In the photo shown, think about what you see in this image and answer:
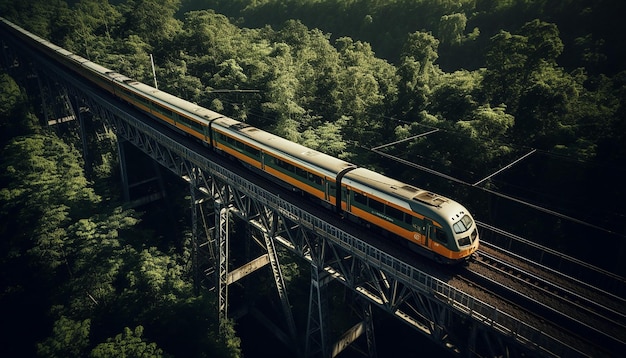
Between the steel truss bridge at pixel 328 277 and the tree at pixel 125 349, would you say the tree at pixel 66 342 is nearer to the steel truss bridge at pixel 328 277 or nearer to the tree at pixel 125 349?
the tree at pixel 125 349

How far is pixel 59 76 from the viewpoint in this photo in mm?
53875

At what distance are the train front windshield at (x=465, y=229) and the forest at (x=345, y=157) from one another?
2003 mm

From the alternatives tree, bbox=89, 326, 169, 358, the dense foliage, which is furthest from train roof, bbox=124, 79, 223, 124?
tree, bbox=89, 326, 169, 358

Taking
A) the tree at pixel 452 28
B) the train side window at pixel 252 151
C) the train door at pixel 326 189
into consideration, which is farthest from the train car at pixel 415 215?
the tree at pixel 452 28

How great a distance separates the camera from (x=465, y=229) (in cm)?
1817

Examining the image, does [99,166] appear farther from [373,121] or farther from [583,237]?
[583,237]

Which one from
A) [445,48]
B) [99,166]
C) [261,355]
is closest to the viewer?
[261,355]

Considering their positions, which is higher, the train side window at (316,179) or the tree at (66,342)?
the train side window at (316,179)

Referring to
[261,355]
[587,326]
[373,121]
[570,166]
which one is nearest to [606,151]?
[570,166]

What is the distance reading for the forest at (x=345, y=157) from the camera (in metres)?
26.5

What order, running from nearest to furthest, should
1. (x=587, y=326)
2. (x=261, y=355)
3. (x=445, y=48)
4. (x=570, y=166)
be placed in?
(x=587, y=326), (x=570, y=166), (x=261, y=355), (x=445, y=48)

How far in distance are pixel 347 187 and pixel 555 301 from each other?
38.2 ft

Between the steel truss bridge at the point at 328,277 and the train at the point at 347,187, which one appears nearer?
the steel truss bridge at the point at 328,277

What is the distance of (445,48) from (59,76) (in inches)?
2532
